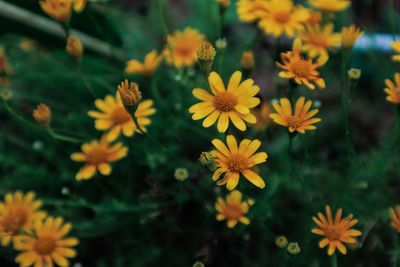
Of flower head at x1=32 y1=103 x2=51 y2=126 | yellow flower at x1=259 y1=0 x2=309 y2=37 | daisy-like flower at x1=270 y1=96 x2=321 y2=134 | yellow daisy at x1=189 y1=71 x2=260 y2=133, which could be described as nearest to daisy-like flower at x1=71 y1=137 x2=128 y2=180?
flower head at x1=32 y1=103 x2=51 y2=126

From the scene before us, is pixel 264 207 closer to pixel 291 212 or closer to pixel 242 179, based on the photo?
pixel 242 179

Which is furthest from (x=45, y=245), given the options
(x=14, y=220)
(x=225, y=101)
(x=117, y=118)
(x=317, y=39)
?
(x=317, y=39)

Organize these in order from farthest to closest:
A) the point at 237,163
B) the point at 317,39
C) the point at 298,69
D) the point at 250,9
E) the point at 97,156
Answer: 1. the point at 317,39
2. the point at 250,9
3. the point at 97,156
4. the point at 298,69
5. the point at 237,163

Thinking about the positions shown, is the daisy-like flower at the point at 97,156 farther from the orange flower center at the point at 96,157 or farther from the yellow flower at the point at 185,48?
the yellow flower at the point at 185,48

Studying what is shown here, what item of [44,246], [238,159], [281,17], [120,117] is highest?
[281,17]

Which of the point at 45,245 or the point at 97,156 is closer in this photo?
the point at 45,245

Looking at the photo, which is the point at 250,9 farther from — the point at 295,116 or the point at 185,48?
the point at 295,116

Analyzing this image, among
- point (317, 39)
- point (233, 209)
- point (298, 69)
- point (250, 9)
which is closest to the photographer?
point (298, 69)
